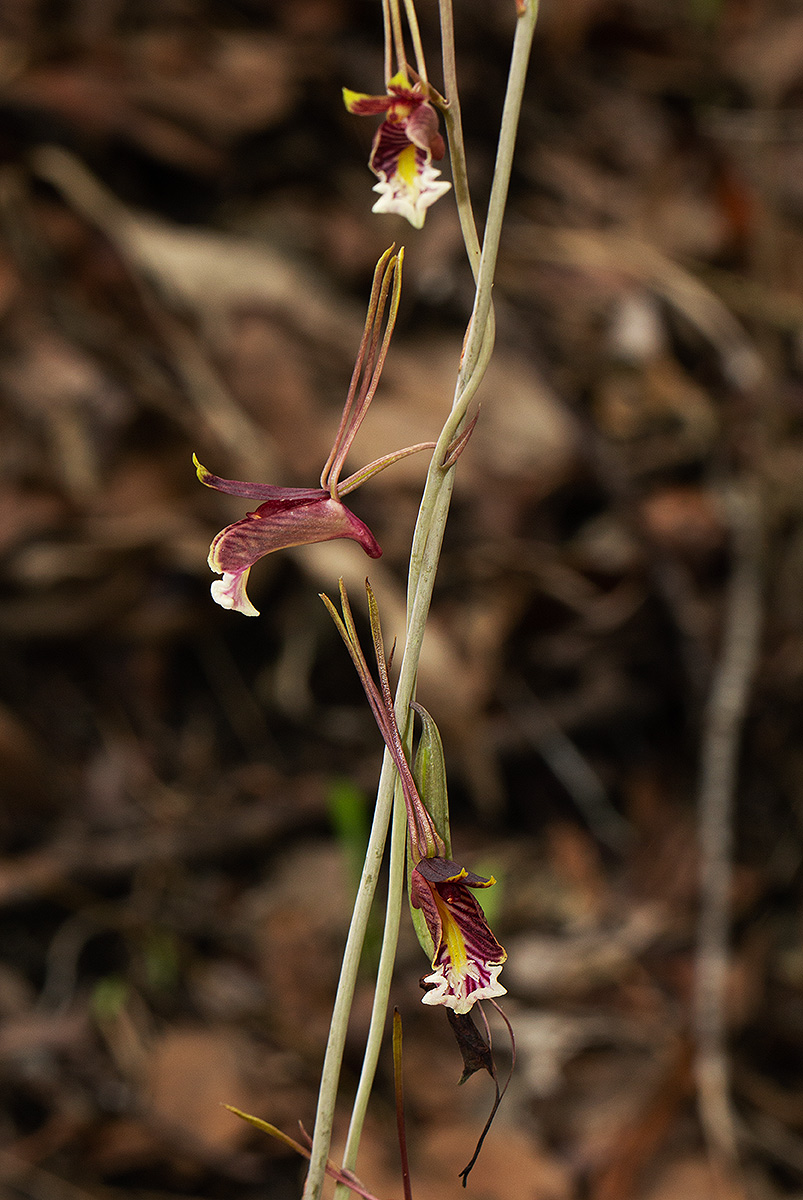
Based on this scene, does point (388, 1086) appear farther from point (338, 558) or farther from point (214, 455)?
point (214, 455)

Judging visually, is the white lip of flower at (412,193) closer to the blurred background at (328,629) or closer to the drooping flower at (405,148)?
the drooping flower at (405,148)

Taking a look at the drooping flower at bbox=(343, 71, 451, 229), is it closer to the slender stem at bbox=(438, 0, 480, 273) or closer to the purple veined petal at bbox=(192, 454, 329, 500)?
the slender stem at bbox=(438, 0, 480, 273)

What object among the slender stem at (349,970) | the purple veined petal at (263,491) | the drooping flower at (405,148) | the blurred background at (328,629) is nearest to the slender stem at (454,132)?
the drooping flower at (405,148)

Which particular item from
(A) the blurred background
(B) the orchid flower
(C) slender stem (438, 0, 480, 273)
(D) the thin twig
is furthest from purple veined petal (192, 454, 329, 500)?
(D) the thin twig

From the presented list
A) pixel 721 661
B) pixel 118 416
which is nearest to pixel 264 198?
pixel 118 416

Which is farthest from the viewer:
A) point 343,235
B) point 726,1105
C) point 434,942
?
point 343,235

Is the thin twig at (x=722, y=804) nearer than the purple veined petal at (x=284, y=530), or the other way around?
the purple veined petal at (x=284, y=530)
